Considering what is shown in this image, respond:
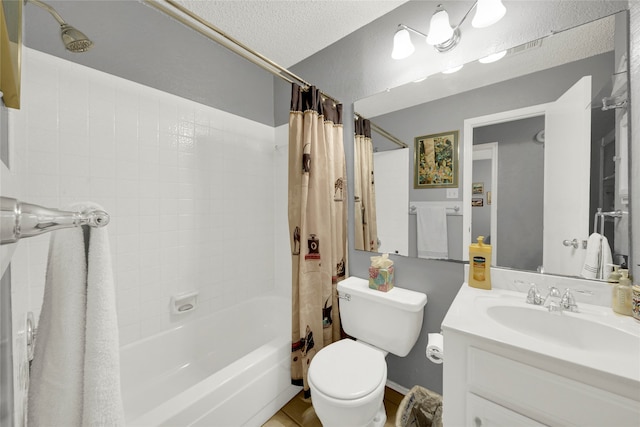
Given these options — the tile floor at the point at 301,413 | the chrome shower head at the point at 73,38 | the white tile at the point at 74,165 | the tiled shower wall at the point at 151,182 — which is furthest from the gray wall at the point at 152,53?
the tile floor at the point at 301,413

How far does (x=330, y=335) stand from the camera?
65.8 inches

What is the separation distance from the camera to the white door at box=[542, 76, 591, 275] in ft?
3.37

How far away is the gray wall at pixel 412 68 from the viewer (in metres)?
1.10

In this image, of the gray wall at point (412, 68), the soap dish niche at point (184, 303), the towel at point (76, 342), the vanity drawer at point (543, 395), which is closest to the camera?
the towel at point (76, 342)

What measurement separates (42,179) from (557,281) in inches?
93.0

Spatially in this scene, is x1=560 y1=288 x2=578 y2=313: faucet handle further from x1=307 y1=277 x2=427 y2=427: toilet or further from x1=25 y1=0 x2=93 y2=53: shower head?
x1=25 y1=0 x2=93 y2=53: shower head

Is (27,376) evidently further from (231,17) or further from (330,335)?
(231,17)

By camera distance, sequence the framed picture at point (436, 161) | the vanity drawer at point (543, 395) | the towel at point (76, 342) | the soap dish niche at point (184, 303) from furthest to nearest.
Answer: the soap dish niche at point (184, 303), the framed picture at point (436, 161), the vanity drawer at point (543, 395), the towel at point (76, 342)

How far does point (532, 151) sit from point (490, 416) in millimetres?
1053

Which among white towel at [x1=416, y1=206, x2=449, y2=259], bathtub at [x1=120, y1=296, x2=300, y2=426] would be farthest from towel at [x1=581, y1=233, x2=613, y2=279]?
bathtub at [x1=120, y1=296, x2=300, y2=426]

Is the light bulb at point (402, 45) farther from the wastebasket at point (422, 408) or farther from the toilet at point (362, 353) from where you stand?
the wastebasket at point (422, 408)

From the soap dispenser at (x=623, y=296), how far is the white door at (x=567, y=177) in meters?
0.13

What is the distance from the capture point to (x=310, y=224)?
156cm

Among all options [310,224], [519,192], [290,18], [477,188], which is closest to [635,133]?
[519,192]
